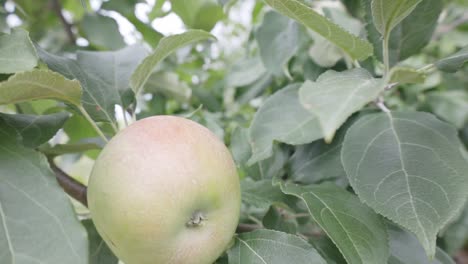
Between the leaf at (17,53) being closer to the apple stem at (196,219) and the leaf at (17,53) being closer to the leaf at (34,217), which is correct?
the leaf at (34,217)

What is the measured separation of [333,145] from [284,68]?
210 mm

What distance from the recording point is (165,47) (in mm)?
634

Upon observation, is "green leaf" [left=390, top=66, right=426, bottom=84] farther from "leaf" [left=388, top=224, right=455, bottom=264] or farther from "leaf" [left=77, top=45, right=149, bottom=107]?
"leaf" [left=77, top=45, right=149, bottom=107]

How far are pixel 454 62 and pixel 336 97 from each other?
0.26 m

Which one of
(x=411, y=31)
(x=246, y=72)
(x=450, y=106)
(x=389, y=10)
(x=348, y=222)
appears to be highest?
(x=389, y=10)

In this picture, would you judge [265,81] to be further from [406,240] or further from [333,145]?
[406,240]

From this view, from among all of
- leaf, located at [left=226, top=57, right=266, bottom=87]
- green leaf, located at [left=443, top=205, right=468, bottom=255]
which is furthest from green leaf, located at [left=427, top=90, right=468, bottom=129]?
leaf, located at [left=226, top=57, right=266, bottom=87]

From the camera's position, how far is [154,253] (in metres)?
0.50

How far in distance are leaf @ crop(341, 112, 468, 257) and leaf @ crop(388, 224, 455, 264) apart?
0.50 feet

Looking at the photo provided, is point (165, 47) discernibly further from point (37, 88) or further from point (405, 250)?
point (405, 250)

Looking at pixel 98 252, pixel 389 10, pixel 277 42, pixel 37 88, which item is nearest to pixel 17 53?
pixel 37 88

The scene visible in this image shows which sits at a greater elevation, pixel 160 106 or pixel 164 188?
pixel 164 188

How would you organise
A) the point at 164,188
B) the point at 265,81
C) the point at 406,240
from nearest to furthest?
the point at 164,188
the point at 406,240
the point at 265,81

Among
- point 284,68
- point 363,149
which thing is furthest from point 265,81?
point 363,149
